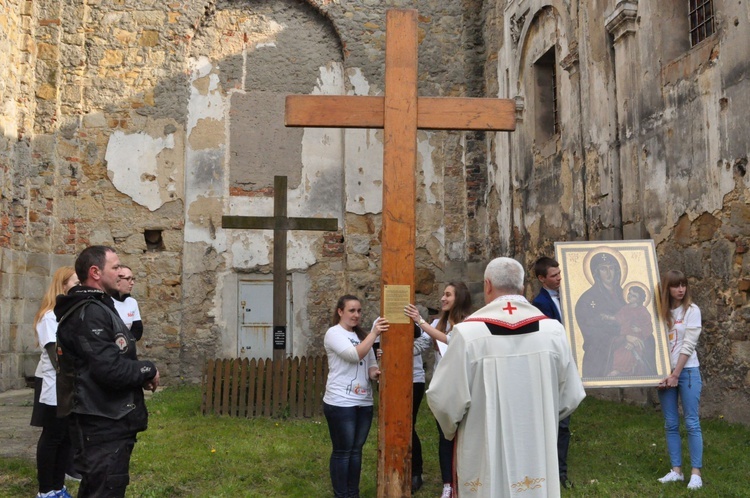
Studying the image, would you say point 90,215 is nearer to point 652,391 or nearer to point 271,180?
point 271,180

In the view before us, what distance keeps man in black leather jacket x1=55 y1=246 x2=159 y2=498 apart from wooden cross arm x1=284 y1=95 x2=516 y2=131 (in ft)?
6.57

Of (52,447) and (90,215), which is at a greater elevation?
(90,215)

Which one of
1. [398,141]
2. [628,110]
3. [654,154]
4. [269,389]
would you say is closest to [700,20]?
[628,110]

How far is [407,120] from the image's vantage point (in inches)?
193

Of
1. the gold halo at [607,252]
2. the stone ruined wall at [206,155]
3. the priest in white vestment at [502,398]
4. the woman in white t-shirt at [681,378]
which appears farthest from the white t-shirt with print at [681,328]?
the stone ruined wall at [206,155]

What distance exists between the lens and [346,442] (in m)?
4.73

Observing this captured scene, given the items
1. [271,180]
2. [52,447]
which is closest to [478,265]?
[271,180]

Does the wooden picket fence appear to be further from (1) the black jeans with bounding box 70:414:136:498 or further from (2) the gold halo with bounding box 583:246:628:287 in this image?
(1) the black jeans with bounding box 70:414:136:498

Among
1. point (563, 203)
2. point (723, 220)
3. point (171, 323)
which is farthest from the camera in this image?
point (171, 323)

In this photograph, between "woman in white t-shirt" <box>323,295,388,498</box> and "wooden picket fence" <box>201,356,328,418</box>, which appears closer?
"woman in white t-shirt" <box>323,295,388,498</box>

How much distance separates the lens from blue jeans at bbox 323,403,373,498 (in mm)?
4723

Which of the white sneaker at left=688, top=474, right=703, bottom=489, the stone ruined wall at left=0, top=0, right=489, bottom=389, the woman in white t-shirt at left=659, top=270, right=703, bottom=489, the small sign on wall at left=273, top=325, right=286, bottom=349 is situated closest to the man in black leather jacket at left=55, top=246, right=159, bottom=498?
the woman in white t-shirt at left=659, top=270, right=703, bottom=489

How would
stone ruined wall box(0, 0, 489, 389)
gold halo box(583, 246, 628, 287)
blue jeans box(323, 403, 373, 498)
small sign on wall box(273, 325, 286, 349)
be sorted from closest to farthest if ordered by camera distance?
blue jeans box(323, 403, 373, 498)
gold halo box(583, 246, 628, 287)
small sign on wall box(273, 325, 286, 349)
stone ruined wall box(0, 0, 489, 389)

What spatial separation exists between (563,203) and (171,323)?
655 centimetres
